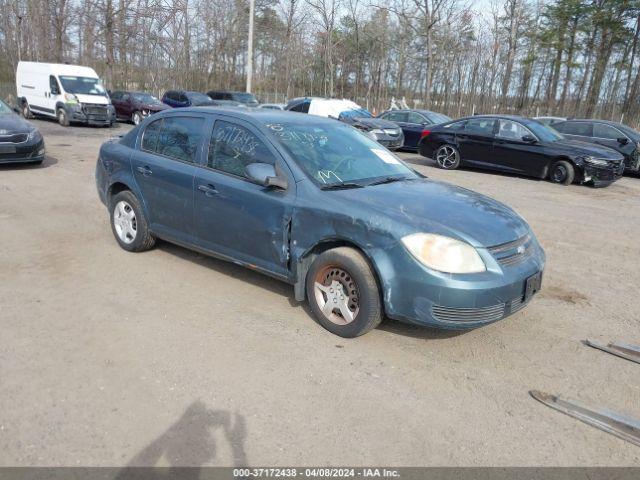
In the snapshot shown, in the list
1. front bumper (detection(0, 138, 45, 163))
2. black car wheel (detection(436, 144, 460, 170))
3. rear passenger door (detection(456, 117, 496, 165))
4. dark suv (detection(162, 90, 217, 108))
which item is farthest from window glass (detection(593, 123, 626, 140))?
dark suv (detection(162, 90, 217, 108))

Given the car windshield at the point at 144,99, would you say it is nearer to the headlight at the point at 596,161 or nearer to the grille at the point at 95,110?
the grille at the point at 95,110

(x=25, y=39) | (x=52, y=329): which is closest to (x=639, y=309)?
(x=52, y=329)

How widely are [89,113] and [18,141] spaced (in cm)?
1107

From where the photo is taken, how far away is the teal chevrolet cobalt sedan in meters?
3.75

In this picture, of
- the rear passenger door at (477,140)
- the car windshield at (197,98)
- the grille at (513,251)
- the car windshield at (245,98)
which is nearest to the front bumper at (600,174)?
the rear passenger door at (477,140)

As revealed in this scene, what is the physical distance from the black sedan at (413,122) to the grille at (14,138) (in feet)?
37.4

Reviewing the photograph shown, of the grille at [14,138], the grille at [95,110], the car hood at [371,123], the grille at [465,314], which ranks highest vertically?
the car hood at [371,123]

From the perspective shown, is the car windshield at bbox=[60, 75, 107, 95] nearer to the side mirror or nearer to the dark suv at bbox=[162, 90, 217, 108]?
the dark suv at bbox=[162, 90, 217, 108]

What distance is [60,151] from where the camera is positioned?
14.5 m

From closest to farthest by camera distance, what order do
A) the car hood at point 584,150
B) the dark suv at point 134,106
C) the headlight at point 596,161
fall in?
the headlight at point 596,161
the car hood at point 584,150
the dark suv at point 134,106

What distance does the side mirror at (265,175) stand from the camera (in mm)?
4340

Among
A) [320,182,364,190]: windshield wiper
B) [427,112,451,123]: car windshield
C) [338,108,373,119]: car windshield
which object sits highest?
[320,182,364,190]: windshield wiper

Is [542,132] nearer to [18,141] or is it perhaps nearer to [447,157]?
[447,157]

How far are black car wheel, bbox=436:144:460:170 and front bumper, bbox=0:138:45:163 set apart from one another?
9.68 m
